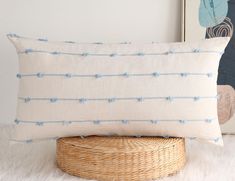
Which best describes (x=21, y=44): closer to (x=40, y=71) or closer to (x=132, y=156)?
(x=40, y=71)

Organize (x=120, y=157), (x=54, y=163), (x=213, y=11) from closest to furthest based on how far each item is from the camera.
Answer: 1. (x=120, y=157)
2. (x=54, y=163)
3. (x=213, y=11)

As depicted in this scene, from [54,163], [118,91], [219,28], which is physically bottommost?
[54,163]

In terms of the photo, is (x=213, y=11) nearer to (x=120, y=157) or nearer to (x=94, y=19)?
(x=94, y=19)

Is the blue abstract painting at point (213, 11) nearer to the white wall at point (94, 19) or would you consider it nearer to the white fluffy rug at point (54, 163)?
the white wall at point (94, 19)

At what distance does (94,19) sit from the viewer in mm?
1190

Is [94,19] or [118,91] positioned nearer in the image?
[118,91]

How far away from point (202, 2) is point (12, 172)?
28.0 inches

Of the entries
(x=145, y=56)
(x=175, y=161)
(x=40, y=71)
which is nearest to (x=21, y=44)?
(x=40, y=71)

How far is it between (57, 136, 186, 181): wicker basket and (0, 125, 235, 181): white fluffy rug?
31mm

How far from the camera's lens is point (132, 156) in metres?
0.85

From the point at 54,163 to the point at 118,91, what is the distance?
0.86 feet

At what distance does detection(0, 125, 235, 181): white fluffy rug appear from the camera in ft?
2.91

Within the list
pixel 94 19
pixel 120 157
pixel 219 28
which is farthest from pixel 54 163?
pixel 219 28

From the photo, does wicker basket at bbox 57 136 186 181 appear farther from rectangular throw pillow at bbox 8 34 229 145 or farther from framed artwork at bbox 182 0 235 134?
framed artwork at bbox 182 0 235 134
